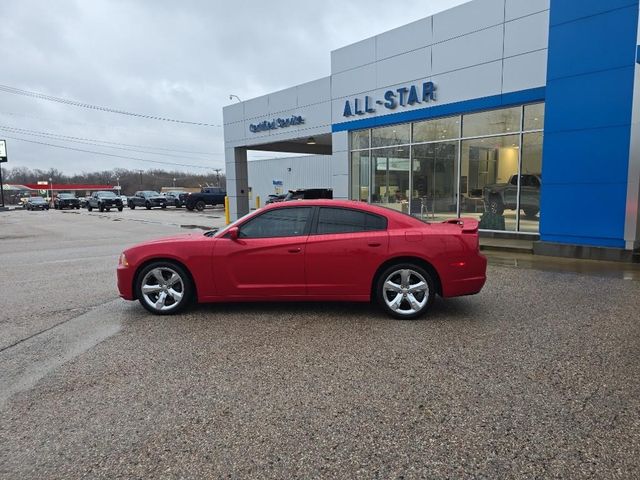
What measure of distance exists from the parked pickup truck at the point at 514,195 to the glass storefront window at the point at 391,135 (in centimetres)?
340

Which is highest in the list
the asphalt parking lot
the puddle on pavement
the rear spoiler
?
the rear spoiler

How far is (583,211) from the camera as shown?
982 centimetres

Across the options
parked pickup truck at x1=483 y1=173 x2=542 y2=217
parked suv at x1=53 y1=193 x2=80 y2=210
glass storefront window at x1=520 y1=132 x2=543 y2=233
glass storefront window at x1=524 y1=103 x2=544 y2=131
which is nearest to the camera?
glass storefront window at x1=524 y1=103 x2=544 y2=131

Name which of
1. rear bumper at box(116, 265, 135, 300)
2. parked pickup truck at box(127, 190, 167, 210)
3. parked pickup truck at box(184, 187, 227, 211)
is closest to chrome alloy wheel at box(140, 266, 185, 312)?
rear bumper at box(116, 265, 135, 300)

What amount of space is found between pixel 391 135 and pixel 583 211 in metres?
7.11

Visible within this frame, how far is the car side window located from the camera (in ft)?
18.0

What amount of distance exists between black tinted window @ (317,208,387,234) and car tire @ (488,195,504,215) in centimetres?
838

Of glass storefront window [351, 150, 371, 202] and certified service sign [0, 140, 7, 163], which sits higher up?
certified service sign [0, 140, 7, 163]

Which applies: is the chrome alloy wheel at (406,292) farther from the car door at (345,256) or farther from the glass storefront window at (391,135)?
the glass storefront window at (391,135)

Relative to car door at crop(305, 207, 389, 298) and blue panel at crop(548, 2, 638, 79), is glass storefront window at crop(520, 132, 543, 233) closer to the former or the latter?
blue panel at crop(548, 2, 638, 79)

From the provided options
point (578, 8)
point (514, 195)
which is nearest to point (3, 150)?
point (514, 195)

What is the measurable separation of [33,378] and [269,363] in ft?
6.60

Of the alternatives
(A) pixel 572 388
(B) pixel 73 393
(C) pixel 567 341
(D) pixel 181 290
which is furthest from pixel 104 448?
(C) pixel 567 341

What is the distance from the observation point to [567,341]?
14.8 ft
